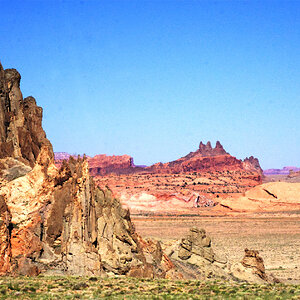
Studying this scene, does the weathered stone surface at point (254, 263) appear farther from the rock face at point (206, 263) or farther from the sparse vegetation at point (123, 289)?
the sparse vegetation at point (123, 289)

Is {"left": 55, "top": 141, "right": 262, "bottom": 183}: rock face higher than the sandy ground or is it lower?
higher

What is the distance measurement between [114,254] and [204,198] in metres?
80.3

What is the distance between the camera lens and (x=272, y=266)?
117 feet

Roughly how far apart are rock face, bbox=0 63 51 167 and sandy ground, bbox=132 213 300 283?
12251 mm

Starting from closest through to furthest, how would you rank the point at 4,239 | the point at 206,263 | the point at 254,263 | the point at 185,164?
the point at 4,239, the point at 254,263, the point at 206,263, the point at 185,164

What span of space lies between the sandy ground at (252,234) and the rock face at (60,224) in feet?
33.6

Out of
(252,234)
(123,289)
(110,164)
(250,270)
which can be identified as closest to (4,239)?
(123,289)

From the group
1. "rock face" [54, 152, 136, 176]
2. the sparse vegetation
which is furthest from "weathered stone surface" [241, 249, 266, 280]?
"rock face" [54, 152, 136, 176]

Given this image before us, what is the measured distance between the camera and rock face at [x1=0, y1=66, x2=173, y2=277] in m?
19.1

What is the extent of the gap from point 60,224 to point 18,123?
261 inches

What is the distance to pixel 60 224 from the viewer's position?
66.2ft

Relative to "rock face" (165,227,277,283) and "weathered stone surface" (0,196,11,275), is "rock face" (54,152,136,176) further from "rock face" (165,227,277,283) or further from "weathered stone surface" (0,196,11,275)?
"weathered stone surface" (0,196,11,275)

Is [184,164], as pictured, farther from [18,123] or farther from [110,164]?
[18,123]

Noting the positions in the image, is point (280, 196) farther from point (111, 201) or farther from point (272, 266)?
point (111, 201)
